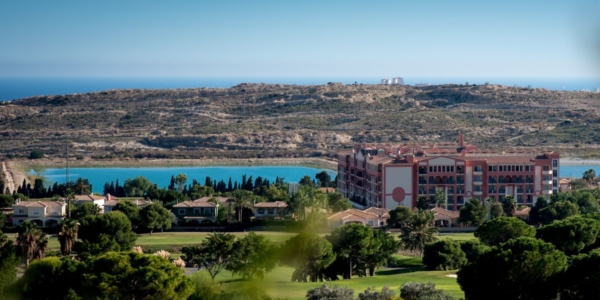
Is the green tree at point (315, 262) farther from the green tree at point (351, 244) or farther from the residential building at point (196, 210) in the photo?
the residential building at point (196, 210)

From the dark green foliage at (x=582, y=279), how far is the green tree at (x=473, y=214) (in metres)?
20.2

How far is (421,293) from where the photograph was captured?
25.2 metres

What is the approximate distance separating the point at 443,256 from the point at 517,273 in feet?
31.5

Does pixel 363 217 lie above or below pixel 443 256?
below

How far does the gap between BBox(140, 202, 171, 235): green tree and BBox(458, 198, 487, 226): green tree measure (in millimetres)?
12385

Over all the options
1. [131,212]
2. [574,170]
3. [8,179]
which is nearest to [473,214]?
[131,212]

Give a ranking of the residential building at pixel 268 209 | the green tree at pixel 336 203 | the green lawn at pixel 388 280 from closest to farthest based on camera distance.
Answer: the green lawn at pixel 388 280 < the green tree at pixel 336 203 < the residential building at pixel 268 209

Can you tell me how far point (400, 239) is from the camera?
40.1m

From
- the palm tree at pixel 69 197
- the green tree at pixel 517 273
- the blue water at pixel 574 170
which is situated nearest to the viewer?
the green tree at pixel 517 273

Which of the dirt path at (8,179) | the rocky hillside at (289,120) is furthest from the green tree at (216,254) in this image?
the rocky hillside at (289,120)

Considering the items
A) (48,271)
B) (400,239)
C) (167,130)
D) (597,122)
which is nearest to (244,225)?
(400,239)

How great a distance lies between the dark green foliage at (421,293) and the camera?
974 inches

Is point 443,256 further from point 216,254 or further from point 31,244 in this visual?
point 31,244

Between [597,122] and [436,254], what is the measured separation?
66.9 meters
